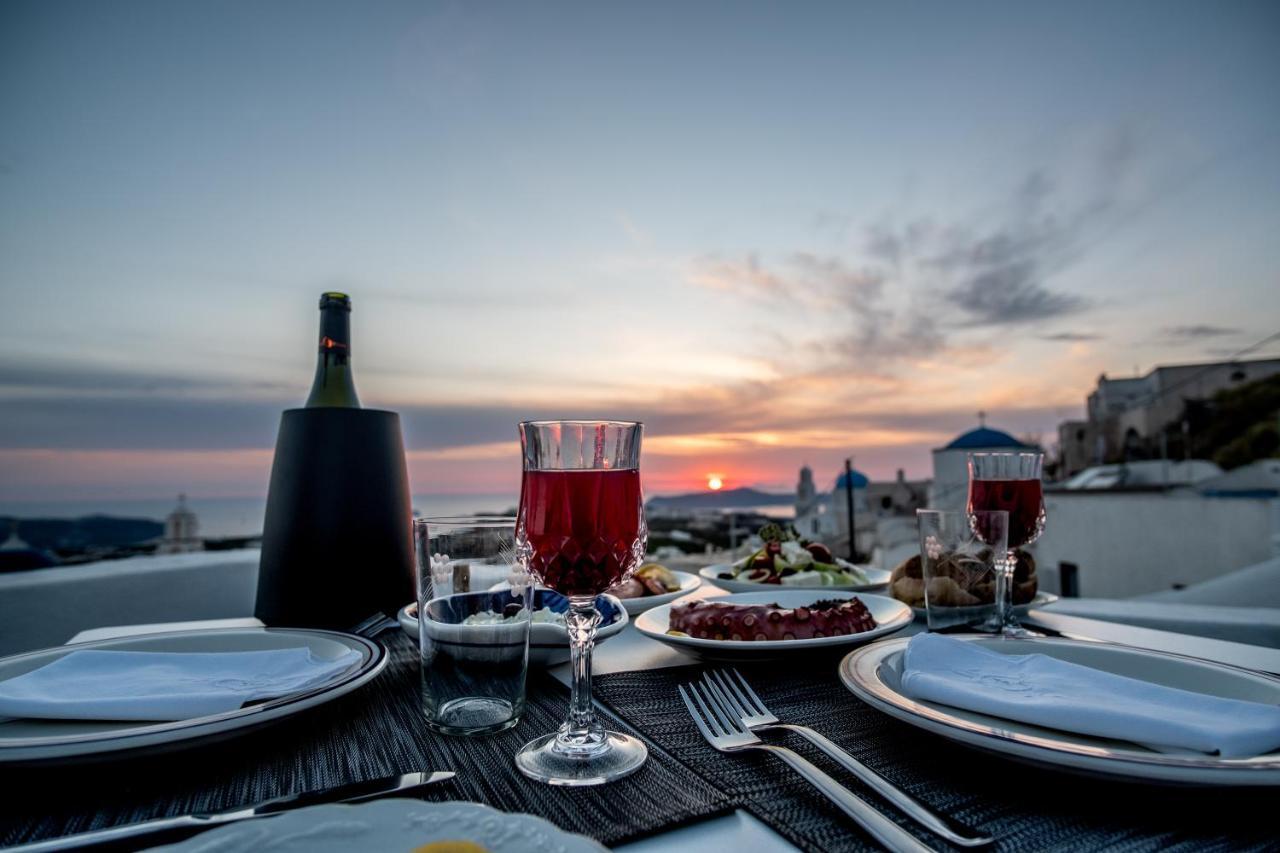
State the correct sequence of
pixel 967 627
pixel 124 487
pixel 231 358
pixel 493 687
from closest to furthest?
pixel 493 687
pixel 967 627
pixel 231 358
pixel 124 487

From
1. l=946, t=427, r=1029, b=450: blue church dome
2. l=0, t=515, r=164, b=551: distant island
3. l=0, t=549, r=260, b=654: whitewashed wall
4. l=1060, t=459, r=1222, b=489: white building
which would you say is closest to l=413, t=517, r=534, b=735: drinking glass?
l=0, t=549, r=260, b=654: whitewashed wall

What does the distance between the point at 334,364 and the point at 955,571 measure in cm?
154

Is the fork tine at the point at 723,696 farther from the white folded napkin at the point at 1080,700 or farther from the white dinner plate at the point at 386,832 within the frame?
the white dinner plate at the point at 386,832

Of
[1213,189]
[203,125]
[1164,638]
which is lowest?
[1164,638]

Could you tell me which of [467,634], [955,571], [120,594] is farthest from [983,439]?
[467,634]

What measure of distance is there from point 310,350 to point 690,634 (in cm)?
131

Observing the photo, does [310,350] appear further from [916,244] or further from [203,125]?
[916,244]

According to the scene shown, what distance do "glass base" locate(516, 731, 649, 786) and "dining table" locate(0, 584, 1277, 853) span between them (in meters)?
0.01

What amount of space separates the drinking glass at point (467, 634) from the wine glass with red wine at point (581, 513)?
0.07 metres

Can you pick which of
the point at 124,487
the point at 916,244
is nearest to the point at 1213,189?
the point at 916,244

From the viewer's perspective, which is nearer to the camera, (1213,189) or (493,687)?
(493,687)

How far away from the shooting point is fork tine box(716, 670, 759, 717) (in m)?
0.86

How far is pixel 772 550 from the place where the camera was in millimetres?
2041

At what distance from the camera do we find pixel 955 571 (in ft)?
4.55
